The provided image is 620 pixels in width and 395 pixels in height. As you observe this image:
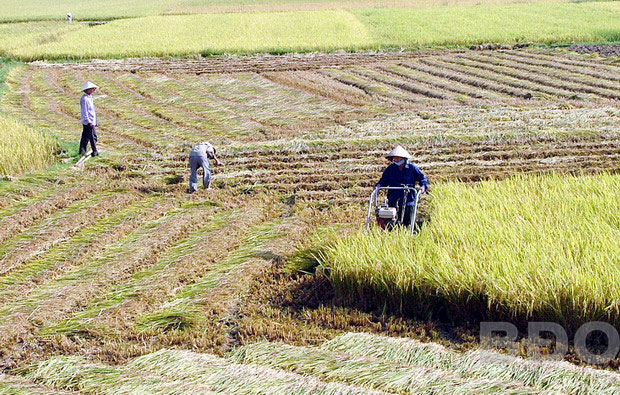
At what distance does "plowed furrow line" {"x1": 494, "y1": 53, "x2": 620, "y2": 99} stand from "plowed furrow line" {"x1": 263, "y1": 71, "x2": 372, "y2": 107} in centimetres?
518

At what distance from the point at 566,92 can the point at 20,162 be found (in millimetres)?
12130

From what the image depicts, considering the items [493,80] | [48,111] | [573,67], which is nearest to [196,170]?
[48,111]

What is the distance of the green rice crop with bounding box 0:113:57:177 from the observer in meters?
12.6

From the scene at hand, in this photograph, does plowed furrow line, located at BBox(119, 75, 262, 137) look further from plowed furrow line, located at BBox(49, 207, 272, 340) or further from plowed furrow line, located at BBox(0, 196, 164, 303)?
plowed furrow line, located at BBox(49, 207, 272, 340)

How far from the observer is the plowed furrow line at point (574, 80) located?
1808cm

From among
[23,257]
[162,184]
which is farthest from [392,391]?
[162,184]

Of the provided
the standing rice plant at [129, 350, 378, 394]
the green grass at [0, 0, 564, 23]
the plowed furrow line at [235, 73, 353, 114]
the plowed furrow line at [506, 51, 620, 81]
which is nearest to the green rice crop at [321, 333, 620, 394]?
the standing rice plant at [129, 350, 378, 394]

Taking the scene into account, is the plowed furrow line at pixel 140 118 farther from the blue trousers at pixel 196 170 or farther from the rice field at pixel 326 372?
the rice field at pixel 326 372

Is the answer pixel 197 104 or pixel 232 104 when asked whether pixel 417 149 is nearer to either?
pixel 232 104

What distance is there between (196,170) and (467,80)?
1075 centimetres

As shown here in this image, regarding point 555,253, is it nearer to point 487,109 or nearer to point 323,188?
point 323,188

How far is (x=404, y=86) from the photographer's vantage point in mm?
19766

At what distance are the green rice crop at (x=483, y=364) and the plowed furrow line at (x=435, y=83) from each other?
1254cm

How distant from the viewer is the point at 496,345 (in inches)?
252
